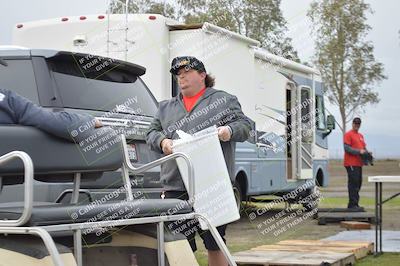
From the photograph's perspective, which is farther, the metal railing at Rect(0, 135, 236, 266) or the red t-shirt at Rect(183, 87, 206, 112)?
the red t-shirt at Rect(183, 87, 206, 112)

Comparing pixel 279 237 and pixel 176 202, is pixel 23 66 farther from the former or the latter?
pixel 279 237

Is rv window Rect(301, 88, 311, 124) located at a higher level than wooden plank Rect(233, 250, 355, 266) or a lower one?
higher

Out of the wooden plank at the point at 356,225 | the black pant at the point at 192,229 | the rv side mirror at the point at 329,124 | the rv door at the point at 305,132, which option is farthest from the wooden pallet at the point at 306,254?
the rv side mirror at the point at 329,124

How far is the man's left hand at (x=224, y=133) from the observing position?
4830 mm

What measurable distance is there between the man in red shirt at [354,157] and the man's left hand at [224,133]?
8858 mm

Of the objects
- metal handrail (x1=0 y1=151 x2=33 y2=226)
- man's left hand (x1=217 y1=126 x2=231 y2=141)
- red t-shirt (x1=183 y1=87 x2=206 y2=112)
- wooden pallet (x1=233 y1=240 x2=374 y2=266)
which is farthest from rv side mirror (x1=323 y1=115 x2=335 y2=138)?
metal handrail (x1=0 y1=151 x2=33 y2=226)

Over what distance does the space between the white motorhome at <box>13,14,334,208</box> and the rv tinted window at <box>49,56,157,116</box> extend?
298 centimetres

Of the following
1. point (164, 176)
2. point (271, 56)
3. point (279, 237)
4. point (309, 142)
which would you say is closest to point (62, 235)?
point (164, 176)

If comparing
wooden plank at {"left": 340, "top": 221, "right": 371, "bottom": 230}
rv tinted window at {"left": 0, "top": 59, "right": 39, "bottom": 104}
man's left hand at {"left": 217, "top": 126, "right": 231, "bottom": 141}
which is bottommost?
wooden plank at {"left": 340, "top": 221, "right": 371, "bottom": 230}

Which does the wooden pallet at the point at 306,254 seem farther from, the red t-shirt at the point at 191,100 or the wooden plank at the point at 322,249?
the red t-shirt at the point at 191,100

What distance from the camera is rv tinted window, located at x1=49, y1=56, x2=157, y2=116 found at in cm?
623

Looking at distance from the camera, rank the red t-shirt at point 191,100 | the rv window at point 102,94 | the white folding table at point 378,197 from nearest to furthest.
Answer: the red t-shirt at point 191,100 < the rv window at point 102,94 < the white folding table at point 378,197

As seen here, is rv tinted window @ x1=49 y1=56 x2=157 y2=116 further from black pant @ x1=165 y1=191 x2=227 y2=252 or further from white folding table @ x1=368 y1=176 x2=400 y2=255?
white folding table @ x1=368 y1=176 x2=400 y2=255

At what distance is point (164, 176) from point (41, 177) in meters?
1.19
